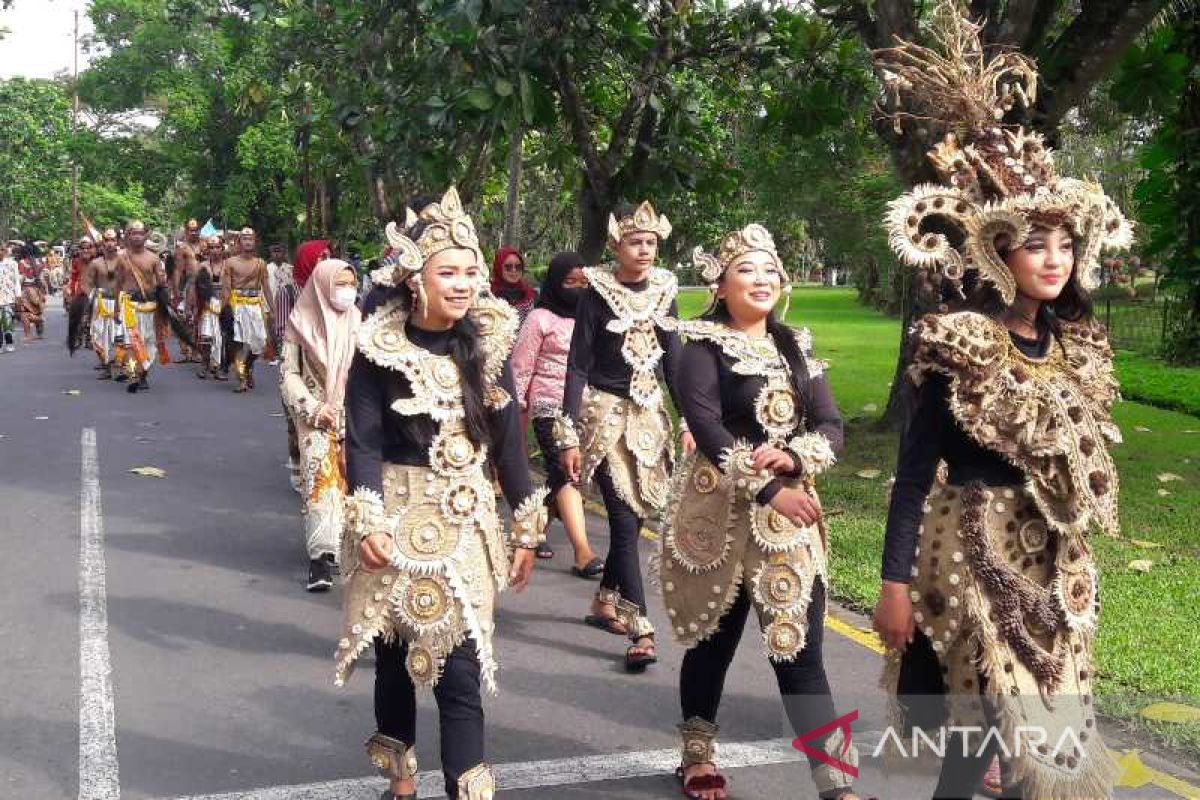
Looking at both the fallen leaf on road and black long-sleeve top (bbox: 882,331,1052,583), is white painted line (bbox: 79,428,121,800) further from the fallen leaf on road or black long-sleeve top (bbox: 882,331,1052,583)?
black long-sleeve top (bbox: 882,331,1052,583)

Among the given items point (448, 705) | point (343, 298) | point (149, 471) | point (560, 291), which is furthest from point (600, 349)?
point (149, 471)

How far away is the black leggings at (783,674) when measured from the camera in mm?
4430

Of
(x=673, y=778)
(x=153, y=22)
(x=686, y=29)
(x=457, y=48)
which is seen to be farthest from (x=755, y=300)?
(x=153, y=22)

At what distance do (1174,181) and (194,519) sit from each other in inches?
317

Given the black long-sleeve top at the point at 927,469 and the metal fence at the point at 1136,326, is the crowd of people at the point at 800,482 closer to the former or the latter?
the black long-sleeve top at the point at 927,469

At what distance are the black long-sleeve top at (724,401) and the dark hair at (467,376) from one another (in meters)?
0.69

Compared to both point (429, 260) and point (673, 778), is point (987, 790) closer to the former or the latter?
point (673, 778)

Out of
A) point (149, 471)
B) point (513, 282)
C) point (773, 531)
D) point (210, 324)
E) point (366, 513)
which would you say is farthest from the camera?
point (210, 324)

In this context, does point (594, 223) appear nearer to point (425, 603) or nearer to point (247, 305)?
point (247, 305)

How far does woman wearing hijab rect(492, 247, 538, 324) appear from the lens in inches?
353

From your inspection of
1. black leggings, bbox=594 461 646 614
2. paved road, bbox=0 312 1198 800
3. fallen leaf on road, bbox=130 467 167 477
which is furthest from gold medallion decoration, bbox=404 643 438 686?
fallen leaf on road, bbox=130 467 167 477

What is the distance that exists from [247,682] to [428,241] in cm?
263

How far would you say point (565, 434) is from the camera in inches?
255

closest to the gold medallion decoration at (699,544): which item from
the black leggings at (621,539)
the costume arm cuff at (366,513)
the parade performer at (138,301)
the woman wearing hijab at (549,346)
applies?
the costume arm cuff at (366,513)
